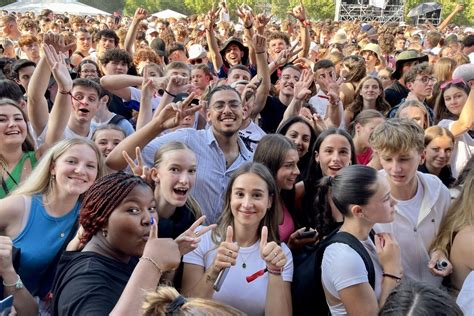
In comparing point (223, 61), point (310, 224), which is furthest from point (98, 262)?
point (223, 61)

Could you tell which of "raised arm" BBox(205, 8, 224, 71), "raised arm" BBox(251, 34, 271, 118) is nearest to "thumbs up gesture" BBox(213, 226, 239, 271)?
"raised arm" BBox(251, 34, 271, 118)

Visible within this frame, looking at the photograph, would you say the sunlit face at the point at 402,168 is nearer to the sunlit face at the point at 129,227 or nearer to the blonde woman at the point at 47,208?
the sunlit face at the point at 129,227

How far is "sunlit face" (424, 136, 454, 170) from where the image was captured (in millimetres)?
4281

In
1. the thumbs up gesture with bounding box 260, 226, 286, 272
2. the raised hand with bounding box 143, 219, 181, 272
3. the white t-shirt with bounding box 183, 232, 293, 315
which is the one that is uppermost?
the raised hand with bounding box 143, 219, 181, 272

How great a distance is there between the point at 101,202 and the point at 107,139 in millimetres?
1730

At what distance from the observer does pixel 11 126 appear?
3516mm

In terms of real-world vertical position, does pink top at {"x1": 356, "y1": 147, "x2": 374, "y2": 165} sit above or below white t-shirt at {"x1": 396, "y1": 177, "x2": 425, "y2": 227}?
below

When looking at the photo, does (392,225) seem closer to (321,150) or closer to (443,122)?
(321,150)

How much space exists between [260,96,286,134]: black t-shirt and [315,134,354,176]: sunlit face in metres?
1.74

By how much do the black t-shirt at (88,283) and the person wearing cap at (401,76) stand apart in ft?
16.8

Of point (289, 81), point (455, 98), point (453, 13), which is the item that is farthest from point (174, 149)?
point (453, 13)

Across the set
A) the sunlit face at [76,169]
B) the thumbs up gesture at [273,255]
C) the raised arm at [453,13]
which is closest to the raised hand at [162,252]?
the thumbs up gesture at [273,255]

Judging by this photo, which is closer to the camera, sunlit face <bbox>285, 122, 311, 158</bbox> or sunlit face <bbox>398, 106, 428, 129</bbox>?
sunlit face <bbox>285, 122, 311, 158</bbox>

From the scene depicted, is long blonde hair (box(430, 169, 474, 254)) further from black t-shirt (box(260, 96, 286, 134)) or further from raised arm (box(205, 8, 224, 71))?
raised arm (box(205, 8, 224, 71))
